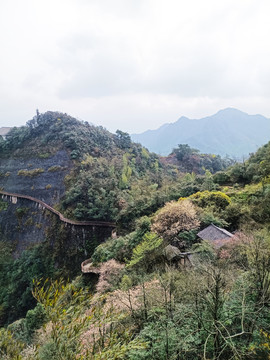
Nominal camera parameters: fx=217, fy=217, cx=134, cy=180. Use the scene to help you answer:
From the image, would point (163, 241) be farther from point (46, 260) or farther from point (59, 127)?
point (59, 127)

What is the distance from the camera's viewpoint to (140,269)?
1195 cm

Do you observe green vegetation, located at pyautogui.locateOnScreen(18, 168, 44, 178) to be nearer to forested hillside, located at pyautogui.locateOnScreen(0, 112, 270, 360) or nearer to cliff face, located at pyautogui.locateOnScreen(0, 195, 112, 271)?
cliff face, located at pyautogui.locateOnScreen(0, 195, 112, 271)

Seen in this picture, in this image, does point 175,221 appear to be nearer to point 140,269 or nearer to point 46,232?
point 140,269

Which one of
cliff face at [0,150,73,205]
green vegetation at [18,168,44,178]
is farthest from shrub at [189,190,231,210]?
green vegetation at [18,168,44,178]

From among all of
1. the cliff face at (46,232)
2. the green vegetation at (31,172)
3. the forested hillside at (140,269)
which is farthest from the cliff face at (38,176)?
the cliff face at (46,232)

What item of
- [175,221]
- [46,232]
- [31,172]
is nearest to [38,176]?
[31,172]

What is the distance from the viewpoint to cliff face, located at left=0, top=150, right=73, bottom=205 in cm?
3084

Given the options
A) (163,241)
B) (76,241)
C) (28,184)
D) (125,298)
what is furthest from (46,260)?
(125,298)

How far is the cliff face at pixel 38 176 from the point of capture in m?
30.8

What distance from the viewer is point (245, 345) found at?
4785 millimetres

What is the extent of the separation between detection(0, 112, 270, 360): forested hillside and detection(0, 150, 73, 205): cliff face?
1.24 metres

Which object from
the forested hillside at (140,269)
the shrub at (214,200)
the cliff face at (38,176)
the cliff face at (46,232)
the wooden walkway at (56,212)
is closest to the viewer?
the forested hillside at (140,269)

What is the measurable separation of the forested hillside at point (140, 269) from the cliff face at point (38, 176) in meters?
1.24

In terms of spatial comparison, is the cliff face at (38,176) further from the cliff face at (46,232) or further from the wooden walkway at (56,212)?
the cliff face at (46,232)
